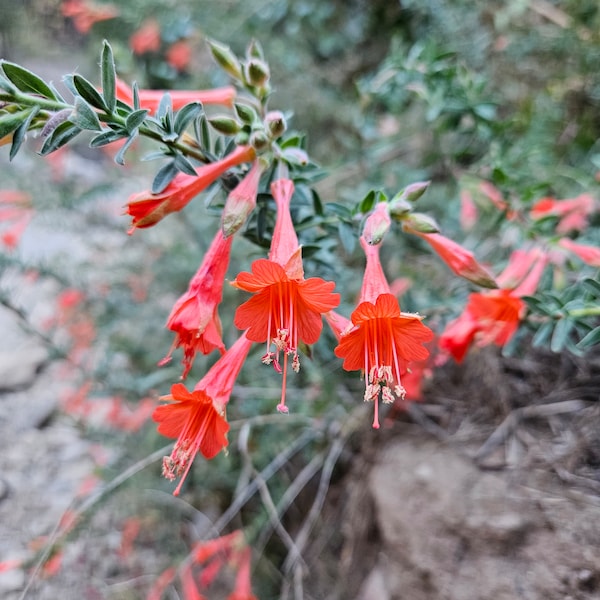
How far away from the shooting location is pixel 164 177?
3.38 ft

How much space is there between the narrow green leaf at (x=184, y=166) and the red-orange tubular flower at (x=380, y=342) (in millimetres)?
402

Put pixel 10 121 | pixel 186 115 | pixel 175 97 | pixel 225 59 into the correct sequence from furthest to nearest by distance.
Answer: pixel 175 97 < pixel 225 59 < pixel 186 115 < pixel 10 121

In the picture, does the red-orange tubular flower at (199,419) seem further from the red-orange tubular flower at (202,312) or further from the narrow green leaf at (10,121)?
the narrow green leaf at (10,121)

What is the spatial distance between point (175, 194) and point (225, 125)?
0.58 ft

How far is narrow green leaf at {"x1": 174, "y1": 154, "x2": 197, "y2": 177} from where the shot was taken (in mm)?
1028

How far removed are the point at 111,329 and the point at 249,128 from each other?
1704 millimetres

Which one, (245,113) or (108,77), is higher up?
(108,77)

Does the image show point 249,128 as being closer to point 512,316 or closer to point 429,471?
point 512,316

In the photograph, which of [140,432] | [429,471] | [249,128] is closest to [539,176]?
[429,471]

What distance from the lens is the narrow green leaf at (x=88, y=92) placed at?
2.95 feet

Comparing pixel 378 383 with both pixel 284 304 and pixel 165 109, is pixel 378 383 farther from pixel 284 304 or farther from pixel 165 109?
pixel 165 109

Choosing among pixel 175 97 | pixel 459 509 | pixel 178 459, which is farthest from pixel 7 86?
pixel 459 509

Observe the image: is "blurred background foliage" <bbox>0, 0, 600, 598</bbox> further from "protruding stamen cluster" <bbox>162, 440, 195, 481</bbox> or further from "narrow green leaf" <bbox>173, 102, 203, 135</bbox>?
"protruding stamen cluster" <bbox>162, 440, 195, 481</bbox>

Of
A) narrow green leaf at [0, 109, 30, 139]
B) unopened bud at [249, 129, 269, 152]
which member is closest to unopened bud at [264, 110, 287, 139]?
unopened bud at [249, 129, 269, 152]
